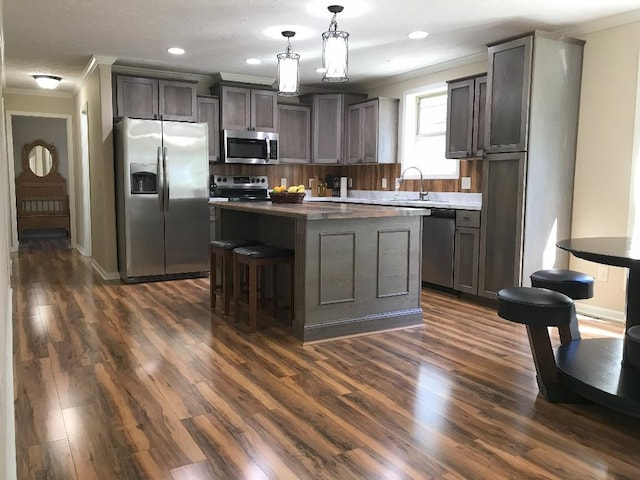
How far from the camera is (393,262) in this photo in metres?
3.96

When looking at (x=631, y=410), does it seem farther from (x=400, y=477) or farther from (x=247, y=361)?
(x=247, y=361)

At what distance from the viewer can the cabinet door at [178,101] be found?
604 centimetres

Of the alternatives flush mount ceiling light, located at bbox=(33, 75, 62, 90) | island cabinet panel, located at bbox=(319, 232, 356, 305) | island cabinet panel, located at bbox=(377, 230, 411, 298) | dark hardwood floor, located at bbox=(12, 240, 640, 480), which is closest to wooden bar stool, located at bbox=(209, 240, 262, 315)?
dark hardwood floor, located at bbox=(12, 240, 640, 480)

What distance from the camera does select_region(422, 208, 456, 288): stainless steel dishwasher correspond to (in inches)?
201

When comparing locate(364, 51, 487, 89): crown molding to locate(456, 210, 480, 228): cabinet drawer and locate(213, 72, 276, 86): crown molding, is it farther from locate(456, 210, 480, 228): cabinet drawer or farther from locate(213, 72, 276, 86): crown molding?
locate(456, 210, 480, 228): cabinet drawer

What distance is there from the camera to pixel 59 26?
4461mm

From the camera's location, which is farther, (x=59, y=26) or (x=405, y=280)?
(x=59, y=26)

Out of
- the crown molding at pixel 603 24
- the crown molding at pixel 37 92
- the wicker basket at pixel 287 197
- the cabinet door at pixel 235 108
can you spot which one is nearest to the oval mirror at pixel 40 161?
the crown molding at pixel 37 92

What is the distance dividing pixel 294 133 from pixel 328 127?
45cm

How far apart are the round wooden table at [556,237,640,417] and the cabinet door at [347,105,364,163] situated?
4.19 metres

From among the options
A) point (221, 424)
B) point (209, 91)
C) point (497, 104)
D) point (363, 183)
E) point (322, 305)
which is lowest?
point (221, 424)

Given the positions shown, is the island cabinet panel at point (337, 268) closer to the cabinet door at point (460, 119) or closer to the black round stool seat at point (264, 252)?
the black round stool seat at point (264, 252)

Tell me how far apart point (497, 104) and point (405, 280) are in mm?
1758

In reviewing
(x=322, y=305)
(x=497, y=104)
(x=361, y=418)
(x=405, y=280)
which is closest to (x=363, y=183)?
(x=497, y=104)
